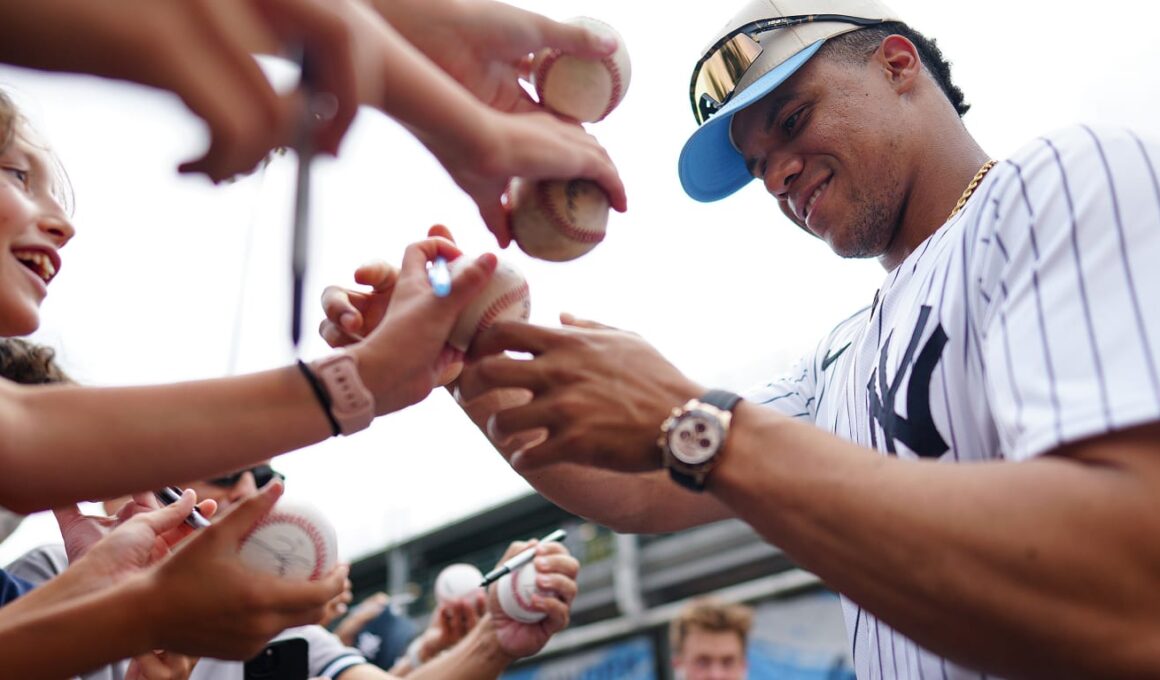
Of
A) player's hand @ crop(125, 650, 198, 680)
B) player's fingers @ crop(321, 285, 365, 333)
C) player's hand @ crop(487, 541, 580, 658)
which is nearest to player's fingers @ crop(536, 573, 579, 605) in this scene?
player's hand @ crop(487, 541, 580, 658)

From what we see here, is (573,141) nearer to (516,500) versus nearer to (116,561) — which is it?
(116,561)

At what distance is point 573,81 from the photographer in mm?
2234

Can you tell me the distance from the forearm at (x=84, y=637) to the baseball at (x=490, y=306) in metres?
0.79

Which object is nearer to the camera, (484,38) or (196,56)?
(196,56)

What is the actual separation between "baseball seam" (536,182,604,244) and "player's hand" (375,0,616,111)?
0.61ft

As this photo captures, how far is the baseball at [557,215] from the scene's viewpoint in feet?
7.16

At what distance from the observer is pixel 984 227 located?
1.94 meters

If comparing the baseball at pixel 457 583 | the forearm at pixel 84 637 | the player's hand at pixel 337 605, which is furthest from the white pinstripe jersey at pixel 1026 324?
the baseball at pixel 457 583

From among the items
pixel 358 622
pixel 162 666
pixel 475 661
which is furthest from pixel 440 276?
pixel 358 622

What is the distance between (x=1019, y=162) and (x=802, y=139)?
1.27 m

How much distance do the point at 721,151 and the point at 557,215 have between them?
145 centimetres

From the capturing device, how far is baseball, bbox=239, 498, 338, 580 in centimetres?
209

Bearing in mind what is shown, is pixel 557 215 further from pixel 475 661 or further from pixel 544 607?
pixel 475 661

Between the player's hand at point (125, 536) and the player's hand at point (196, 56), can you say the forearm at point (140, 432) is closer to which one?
the player's hand at point (125, 536)
